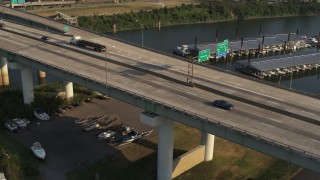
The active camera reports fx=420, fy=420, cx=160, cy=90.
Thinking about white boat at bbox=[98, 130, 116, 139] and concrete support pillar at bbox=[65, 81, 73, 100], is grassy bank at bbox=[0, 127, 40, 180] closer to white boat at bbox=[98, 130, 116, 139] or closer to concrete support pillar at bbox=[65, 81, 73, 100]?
white boat at bbox=[98, 130, 116, 139]

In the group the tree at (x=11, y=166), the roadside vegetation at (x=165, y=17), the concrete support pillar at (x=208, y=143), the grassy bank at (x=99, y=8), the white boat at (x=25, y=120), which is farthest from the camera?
the grassy bank at (x=99, y=8)

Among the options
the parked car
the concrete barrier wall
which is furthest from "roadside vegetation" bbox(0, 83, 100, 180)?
the concrete barrier wall

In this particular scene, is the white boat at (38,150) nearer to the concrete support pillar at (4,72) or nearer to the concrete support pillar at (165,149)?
the concrete support pillar at (165,149)

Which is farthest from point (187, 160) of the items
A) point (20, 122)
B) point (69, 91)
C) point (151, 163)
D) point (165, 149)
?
point (69, 91)

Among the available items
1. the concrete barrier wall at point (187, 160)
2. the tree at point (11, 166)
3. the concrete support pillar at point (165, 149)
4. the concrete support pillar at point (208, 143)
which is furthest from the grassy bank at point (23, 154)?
the concrete support pillar at point (208, 143)

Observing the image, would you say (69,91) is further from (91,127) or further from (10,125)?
(10,125)

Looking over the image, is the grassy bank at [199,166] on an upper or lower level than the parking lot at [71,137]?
lower

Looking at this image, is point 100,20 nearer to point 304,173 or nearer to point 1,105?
point 1,105
